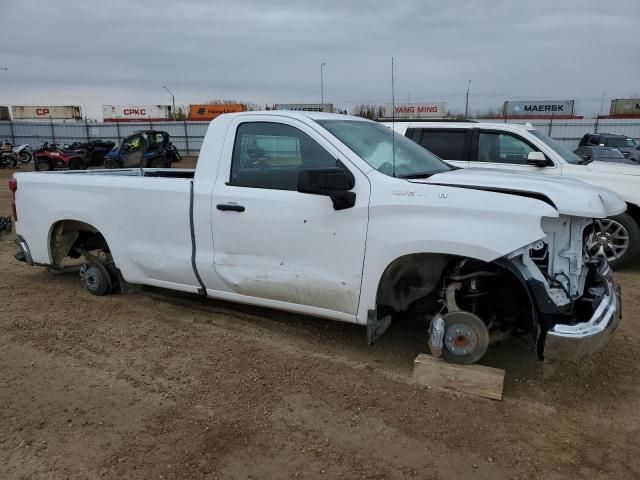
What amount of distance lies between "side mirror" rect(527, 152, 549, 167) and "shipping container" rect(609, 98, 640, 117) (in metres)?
46.6

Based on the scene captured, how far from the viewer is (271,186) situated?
159 inches

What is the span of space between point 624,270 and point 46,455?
22.1ft

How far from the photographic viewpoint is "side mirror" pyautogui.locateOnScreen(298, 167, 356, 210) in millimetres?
3473

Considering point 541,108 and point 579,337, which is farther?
point 541,108

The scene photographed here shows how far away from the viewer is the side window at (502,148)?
7.35m

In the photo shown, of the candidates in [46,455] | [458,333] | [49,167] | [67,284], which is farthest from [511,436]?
[49,167]

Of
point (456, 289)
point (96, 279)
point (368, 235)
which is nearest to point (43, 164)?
point (96, 279)

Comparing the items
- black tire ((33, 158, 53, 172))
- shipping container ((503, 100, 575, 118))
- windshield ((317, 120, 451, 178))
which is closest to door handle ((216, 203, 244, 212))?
windshield ((317, 120, 451, 178))

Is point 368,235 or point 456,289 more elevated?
point 368,235

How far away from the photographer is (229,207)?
4.12 m

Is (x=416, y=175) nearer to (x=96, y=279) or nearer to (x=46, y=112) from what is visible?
(x=96, y=279)

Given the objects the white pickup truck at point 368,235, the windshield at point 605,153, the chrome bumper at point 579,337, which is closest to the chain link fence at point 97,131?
the windshield at point 605,153

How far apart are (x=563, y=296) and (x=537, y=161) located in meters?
4.24

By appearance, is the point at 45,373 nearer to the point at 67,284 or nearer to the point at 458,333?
the point at 67,284
